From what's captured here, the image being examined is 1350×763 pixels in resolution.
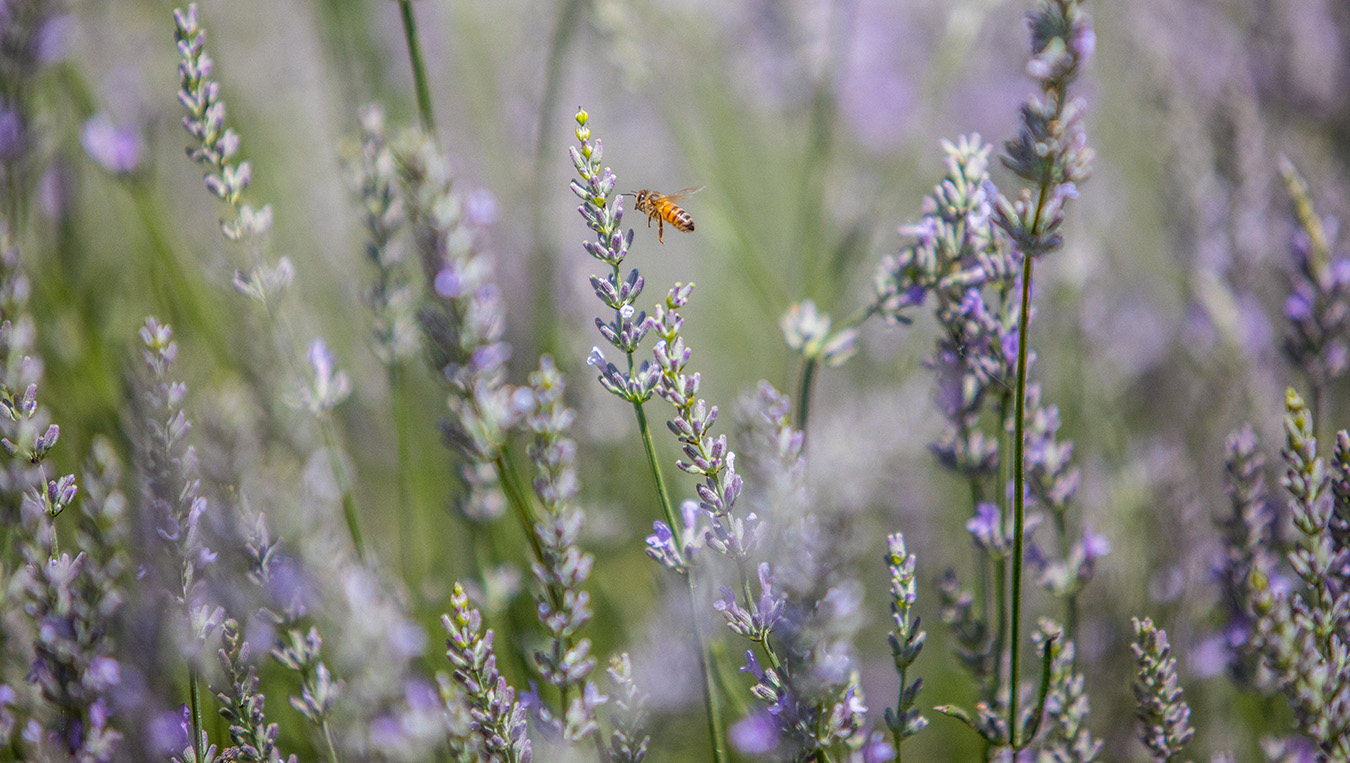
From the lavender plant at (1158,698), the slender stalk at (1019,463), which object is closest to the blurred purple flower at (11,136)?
the slender stalk at (1019,463)

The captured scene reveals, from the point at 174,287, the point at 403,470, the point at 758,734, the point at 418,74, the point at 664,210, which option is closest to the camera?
the point at 758,734

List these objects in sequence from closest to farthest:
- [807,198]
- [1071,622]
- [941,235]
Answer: [941,235] → [1071,622] → [807,198]

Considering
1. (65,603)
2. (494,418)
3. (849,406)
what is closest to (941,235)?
(494,418)

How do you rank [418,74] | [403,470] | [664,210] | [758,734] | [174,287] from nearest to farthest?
[758,734] < [418,74] < [403,470] < [664,210] < [174,287]

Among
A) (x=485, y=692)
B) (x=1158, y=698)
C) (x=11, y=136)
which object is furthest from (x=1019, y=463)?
(x=11, y=136)

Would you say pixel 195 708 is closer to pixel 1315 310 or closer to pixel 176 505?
pixel 176 505

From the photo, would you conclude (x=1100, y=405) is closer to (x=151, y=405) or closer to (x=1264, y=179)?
(x=1264, y=179)

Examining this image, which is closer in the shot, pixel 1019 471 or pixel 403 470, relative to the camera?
pixel 1019 471

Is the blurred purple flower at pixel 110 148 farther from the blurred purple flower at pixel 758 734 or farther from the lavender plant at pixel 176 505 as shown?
the blurred purple flower at pixel 758 734
